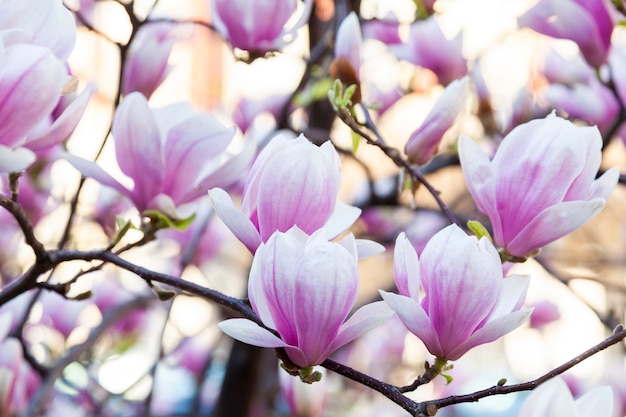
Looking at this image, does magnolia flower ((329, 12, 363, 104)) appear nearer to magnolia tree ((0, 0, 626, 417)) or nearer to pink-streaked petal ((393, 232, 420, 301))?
magnolia tree ((0, 0, 626, 417))

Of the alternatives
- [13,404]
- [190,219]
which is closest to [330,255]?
[190,219]

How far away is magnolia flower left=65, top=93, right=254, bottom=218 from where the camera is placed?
41 centimetres

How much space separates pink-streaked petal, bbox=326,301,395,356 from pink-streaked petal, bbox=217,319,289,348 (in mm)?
29

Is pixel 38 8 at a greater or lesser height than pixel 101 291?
greater

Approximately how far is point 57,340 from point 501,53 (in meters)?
1.70

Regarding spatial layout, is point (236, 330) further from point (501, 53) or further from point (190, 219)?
point (501, 53)

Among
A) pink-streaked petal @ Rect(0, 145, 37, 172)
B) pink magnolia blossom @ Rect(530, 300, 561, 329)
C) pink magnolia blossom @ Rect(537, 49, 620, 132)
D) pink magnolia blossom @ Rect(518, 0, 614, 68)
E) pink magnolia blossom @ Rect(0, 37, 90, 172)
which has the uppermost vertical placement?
pink magnolia blossom @ Rect(0, 37, 90, 172)

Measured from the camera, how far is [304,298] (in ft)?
0.99

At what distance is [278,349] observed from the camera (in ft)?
1.09

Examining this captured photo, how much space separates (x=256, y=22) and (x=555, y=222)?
282 millimetres

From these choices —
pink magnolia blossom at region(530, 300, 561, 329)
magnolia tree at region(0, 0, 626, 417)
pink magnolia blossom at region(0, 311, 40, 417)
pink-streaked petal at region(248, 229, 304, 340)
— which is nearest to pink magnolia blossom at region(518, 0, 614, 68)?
magnolia tree at region(0, 0, 626, 417)

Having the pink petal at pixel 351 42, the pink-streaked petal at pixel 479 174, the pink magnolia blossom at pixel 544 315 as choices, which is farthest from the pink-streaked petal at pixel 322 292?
the pink magnolia blossom at pixel 544 315

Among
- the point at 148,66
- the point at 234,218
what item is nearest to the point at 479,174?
the point at 234,218

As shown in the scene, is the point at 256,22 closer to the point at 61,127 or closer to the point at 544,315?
the point at 61,127
